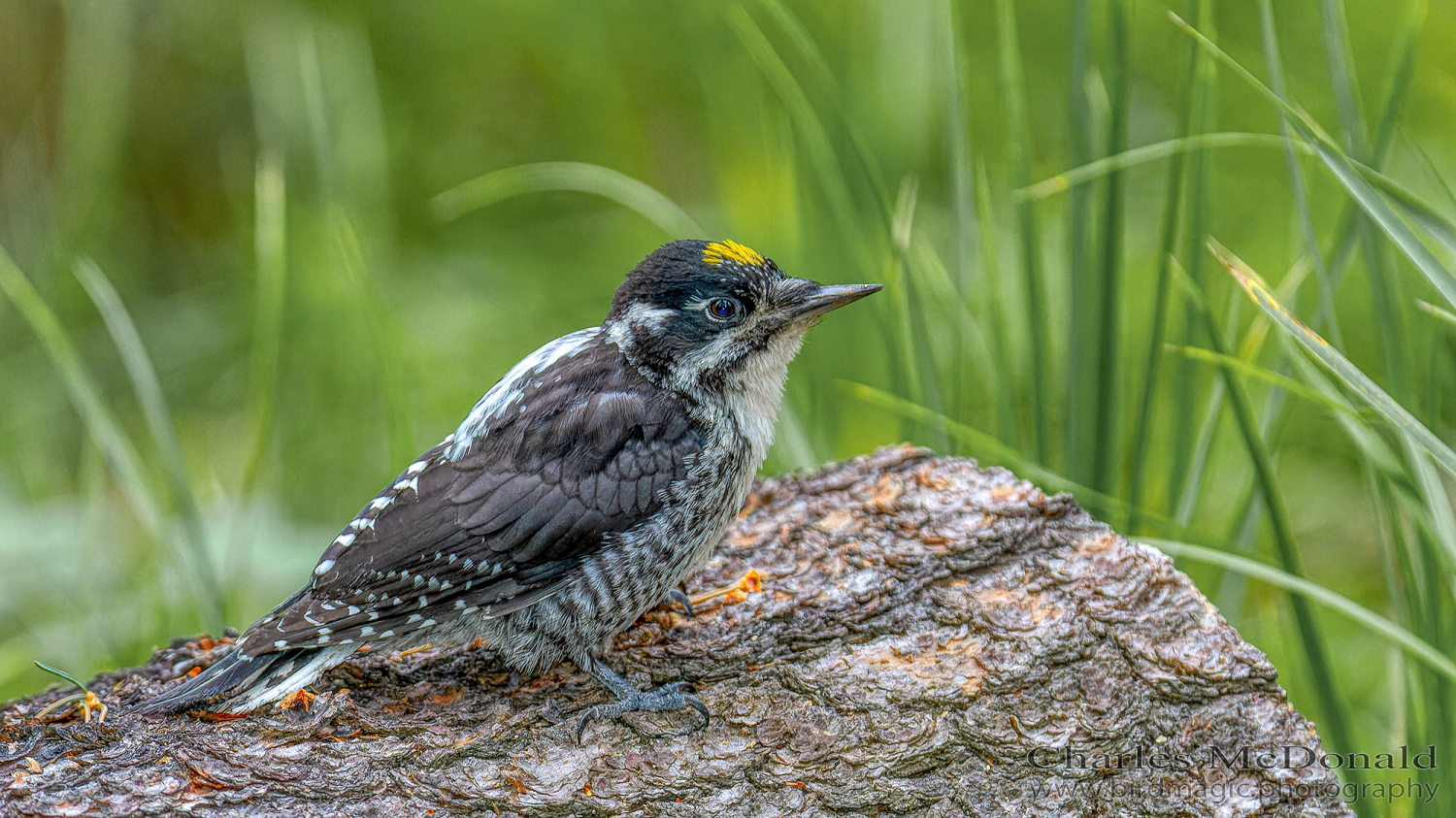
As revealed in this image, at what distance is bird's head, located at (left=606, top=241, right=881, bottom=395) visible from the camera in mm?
2930

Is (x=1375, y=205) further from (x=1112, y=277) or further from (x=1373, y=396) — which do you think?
(x=1112, y=277)

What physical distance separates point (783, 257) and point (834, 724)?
7.29 feet

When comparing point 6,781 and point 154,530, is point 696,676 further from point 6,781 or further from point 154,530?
point 154,530

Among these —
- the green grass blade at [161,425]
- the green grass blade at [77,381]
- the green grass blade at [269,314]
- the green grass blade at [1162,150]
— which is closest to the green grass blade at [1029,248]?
the green grass blade at [1162,150]

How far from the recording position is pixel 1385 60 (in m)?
5.31

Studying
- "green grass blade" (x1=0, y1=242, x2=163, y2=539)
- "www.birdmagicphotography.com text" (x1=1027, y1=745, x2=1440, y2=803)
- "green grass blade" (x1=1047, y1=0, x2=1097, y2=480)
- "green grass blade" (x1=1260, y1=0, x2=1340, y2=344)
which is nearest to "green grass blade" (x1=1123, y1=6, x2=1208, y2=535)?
"green grass blade" (x1=1047, y1=0, x2=1097, y2=480)

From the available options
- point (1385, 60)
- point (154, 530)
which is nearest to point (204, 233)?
point (154, 530)

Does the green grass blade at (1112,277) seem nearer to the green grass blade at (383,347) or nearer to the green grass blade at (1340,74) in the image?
the green grass blade at (1340,74)

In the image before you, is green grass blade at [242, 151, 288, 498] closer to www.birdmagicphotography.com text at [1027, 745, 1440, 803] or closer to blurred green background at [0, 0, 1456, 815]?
blurred green background at [0, 0, 1456, 815]

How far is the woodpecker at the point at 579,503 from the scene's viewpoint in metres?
2.59

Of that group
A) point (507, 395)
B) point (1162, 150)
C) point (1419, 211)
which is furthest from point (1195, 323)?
point (507, 395)

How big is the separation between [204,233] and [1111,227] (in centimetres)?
513

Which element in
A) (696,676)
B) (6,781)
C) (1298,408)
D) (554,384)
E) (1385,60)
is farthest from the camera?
(1385,60)

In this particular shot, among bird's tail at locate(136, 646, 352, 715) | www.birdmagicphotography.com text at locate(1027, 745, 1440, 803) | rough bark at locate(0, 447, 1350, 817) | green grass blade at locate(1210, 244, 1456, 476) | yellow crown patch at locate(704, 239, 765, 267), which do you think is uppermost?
yellow crown patch at locate(704, 239, 765, 267)
